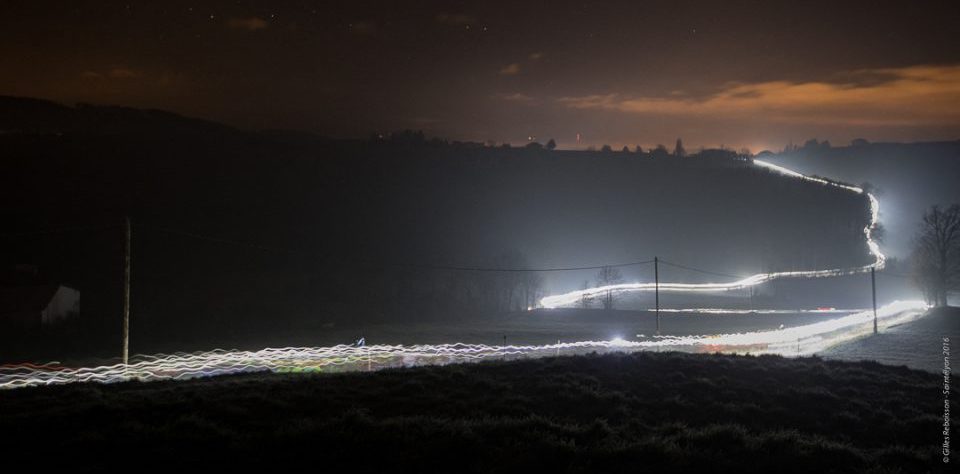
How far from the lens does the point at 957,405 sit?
15.7 meters

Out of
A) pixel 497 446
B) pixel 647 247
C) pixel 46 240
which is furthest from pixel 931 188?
pixel 497 446

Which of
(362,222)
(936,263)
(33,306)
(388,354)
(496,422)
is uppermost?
(362,222)

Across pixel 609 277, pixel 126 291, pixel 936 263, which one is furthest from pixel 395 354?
pixel 609 277

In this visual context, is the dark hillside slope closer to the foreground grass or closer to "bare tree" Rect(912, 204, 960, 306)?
the foreground grass

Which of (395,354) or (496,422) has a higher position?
(496,422)

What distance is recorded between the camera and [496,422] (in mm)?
9906

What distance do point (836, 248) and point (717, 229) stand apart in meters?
24.5

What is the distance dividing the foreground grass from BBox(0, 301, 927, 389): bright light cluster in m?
11.5

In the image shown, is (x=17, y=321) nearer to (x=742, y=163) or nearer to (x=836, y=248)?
(x=836, y=248)

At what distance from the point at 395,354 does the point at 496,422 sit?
27.1m

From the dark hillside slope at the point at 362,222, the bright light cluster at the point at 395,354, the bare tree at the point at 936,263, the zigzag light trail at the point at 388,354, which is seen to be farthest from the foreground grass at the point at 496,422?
the bare tree at the point at 936,263

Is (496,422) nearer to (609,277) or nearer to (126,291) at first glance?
(126,291)

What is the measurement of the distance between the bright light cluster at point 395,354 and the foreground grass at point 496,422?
37.7 feet

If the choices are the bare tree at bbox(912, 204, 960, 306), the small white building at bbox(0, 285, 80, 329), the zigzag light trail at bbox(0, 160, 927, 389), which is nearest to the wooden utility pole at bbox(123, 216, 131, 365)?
the zigzag light trail at bbox(0, 160, 927, 389)
